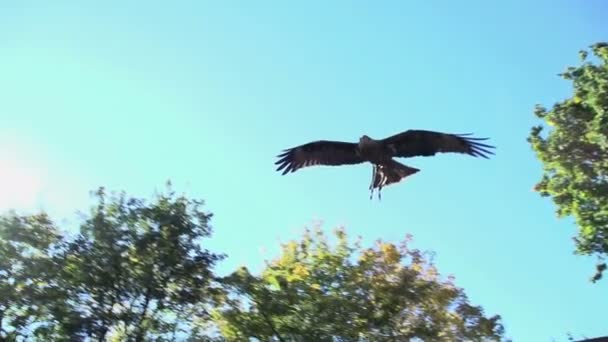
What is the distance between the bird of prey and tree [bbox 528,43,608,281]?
8.10 m

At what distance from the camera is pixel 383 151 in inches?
625

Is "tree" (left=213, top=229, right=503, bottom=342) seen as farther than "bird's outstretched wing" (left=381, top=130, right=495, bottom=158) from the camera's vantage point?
Yes

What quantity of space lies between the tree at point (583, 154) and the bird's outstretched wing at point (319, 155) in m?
9.51

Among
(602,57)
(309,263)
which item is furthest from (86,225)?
(602,57)

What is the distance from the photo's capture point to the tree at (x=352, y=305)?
67.9ft

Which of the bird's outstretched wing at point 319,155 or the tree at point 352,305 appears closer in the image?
the bird's outstretched wing at point 319,155

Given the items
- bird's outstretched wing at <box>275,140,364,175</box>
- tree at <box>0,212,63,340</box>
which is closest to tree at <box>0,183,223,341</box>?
tree at <box>0,212,63,340</box>

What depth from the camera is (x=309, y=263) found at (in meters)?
23.2

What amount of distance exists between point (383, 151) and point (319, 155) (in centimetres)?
145

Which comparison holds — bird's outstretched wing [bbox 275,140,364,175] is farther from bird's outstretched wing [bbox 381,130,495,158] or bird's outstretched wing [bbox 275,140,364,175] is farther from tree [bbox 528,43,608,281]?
tree [bbox 528,43,608,281]

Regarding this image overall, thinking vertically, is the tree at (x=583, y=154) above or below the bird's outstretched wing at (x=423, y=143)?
above

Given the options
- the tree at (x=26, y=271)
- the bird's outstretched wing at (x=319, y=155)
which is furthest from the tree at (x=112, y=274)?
the bird's outstretched wing at (x=319, y=155)

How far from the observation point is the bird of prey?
1565 centimetres

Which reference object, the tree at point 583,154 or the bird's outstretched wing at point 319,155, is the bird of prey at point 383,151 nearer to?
the bird's outstretched wing at point 319,155
